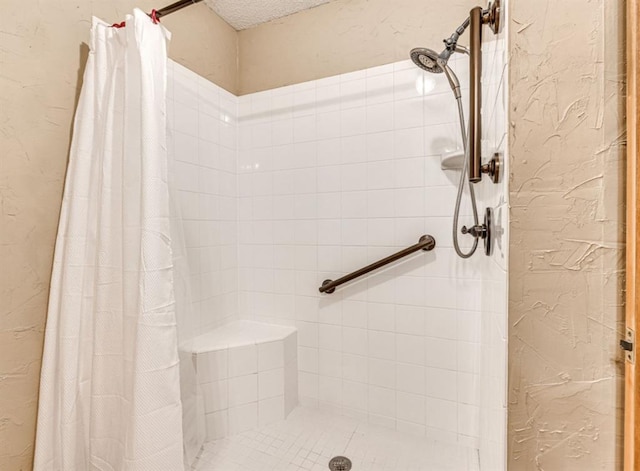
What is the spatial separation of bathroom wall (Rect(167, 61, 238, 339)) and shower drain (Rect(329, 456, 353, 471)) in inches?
31.9

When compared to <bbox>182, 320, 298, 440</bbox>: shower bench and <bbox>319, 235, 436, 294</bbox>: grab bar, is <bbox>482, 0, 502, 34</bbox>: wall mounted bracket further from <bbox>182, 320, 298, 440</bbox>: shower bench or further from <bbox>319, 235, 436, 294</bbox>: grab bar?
<bbox>182, 320, 298, 440</bbox>: shower bench

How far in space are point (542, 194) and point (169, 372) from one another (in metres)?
1.06

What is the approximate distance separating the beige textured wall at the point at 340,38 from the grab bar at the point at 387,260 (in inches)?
34.4

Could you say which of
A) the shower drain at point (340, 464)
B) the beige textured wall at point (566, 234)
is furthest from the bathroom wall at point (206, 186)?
the beige textured wall at point (566, 234)

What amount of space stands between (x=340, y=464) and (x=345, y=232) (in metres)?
1.00

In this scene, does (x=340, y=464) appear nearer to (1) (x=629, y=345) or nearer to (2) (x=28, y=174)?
(1) (x=629, y=345)

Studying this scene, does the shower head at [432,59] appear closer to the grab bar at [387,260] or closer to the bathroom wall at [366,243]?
the bathroom wall at [366,243]

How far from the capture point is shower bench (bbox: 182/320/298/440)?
59.4 inches

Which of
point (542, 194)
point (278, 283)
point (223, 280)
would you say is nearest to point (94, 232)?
point (223, 280)

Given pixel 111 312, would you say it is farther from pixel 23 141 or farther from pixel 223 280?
pixel 223 280

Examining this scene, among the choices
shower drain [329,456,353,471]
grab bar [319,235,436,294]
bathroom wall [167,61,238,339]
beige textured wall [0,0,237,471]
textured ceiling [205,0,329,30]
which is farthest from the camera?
textured ceiling [205,0,329,30]

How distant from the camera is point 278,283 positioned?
1.83 metres

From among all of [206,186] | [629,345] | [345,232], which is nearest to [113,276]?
[206,186]

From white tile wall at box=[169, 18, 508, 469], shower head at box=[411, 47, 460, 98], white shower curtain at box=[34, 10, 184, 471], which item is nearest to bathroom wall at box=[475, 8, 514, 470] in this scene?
shower head at box=[411, 47, 460, 98]
